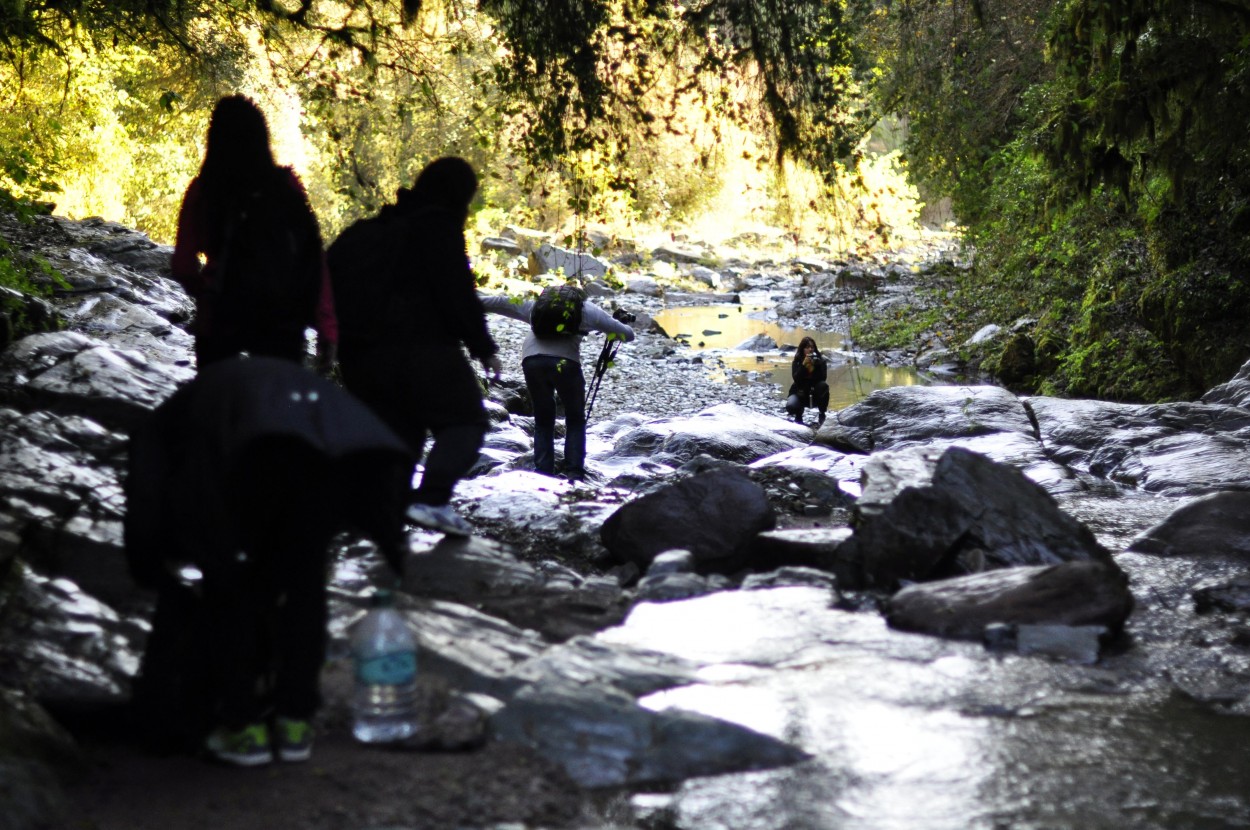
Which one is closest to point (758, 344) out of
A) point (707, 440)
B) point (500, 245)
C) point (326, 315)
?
point (707, 440)

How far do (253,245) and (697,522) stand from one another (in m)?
3.30

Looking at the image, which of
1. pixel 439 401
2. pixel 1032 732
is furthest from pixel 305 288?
pixel 1032 732

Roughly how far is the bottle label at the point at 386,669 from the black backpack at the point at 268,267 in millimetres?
1252

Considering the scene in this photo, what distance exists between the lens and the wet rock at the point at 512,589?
5.22 meters

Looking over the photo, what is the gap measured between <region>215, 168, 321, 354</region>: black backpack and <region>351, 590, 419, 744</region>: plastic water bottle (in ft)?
3.65

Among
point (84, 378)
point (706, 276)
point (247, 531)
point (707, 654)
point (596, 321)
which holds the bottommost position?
point (707, 654)

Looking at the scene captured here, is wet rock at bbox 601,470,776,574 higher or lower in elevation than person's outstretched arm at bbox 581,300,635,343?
lower

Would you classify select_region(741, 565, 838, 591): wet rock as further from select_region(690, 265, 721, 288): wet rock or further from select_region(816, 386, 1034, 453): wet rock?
select_region(690, 265, 721, 288): wet rock

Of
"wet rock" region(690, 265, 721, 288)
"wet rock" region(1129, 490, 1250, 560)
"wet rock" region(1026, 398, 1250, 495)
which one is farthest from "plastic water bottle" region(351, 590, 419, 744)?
"wet rock" region(690, 265, 721, 288)

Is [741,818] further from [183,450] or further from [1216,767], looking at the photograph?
[183,450]

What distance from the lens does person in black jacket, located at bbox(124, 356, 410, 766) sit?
3.26 meters

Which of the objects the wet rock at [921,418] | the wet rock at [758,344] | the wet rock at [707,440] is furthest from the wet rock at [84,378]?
the wet rock at [758,344]

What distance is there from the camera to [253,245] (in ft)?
13.4

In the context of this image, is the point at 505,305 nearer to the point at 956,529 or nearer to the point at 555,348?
the point at 555,348
